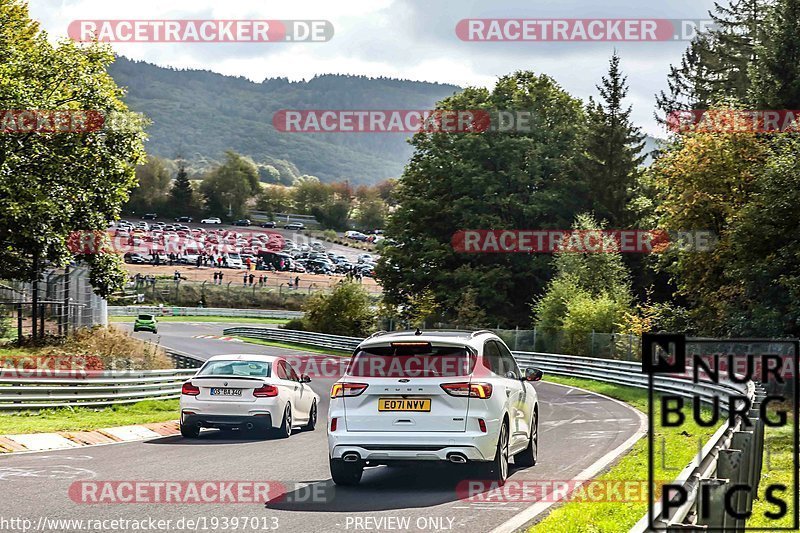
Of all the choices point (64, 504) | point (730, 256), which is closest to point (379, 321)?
point (730, 256)

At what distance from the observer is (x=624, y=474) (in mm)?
13422

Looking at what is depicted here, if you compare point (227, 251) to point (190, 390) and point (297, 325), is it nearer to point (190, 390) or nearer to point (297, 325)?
point (297, 325)

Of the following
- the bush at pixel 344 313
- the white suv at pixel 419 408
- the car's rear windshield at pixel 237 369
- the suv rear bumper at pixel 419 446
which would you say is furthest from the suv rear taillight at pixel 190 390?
the bush at pixel 344 313

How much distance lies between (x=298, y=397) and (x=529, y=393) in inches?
254

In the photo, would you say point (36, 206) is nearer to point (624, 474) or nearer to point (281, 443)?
point (281, 443)

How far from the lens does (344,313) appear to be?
6694cm

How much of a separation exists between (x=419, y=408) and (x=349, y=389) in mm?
893

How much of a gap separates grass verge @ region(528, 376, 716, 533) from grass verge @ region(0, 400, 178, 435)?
395 inches

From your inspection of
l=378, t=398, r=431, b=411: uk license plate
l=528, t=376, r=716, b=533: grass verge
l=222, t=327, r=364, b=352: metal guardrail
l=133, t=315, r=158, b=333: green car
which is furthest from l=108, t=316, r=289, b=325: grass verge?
l=378, t=398, r=431, b=411: uk license plate

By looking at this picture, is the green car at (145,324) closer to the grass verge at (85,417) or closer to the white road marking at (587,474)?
the grass verge at (85,417)

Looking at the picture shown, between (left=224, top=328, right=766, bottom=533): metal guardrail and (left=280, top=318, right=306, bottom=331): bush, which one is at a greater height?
(left=224, top=328, right=766, bottom=533): metal guardrail

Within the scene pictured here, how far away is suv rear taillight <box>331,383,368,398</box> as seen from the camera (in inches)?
480

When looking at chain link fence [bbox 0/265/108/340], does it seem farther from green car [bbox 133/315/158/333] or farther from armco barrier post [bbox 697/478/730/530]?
armco barrier post [bbox 697/478/730/530]

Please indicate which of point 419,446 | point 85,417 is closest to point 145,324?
point 85,417
